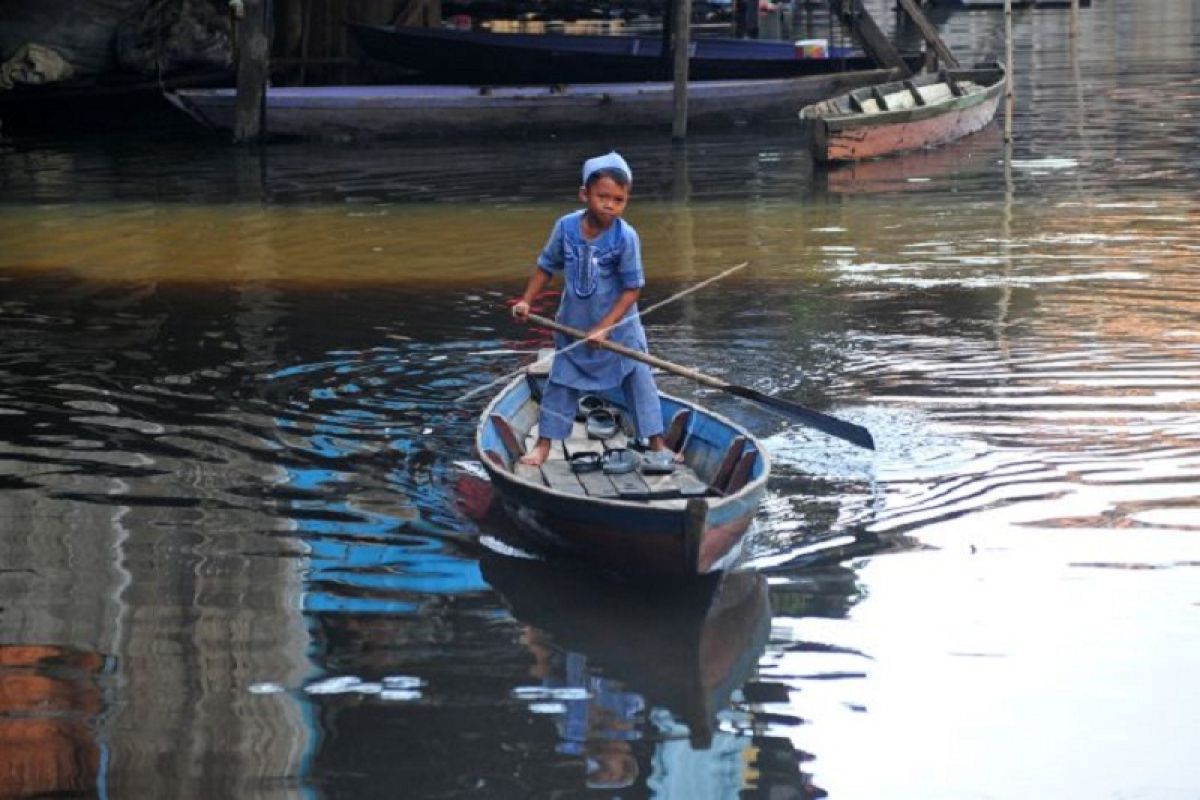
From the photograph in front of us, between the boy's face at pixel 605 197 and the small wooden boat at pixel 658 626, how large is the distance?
146cm

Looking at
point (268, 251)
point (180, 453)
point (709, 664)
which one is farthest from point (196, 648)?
point (268, 251)

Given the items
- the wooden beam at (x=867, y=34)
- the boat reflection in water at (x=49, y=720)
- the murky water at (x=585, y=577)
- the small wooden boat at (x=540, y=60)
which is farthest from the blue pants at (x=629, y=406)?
the small wooden boat at (x=540, y=60)

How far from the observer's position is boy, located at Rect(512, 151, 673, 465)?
26.2 feet

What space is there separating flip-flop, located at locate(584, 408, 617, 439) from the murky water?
70 cm

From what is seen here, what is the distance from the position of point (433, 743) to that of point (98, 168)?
1799cm

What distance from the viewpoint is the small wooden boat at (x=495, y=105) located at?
23938 mm

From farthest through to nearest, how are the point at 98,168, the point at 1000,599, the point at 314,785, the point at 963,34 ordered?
the point at 963,34 → the point at 98,168 → the point at 1000,599 → the point at 314,785

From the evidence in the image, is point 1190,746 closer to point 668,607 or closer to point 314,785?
point 668,607

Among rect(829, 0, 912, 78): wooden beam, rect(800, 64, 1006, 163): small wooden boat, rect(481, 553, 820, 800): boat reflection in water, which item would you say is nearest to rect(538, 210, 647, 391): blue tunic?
rect(481, 553, 820, 800): boat reflection in water

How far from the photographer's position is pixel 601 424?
862 cm

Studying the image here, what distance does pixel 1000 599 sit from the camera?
23.1 feet

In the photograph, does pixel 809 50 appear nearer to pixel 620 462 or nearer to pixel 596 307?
pixel 596 307

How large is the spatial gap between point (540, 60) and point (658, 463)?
62.5ft

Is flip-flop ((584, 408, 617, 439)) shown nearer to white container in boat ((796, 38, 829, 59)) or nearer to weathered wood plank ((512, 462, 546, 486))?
→ weathered wood plank ((512, 462, 546, 486))
